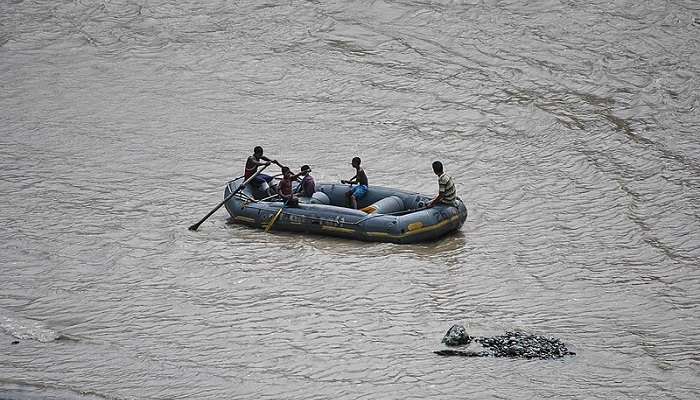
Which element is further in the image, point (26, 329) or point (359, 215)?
point (359, 215)

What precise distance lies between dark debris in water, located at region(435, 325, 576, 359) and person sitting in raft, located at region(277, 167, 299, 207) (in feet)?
12.0

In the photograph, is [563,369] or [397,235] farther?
[397,235]

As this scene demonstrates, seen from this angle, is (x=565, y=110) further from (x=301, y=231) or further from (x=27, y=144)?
(x=27, y=144)

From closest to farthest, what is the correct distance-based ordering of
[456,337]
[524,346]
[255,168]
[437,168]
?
[524,346]
[456,337]
[437,168]
[255,168]

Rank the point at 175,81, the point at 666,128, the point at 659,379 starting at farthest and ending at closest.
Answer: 1. the point at 175,81
2. the point at 666,128
3. the point at 659,379

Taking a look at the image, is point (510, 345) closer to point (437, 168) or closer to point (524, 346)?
point (524, 346)

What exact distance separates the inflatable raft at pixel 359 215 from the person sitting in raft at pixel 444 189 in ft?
0.22

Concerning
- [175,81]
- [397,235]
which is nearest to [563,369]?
[397,235]

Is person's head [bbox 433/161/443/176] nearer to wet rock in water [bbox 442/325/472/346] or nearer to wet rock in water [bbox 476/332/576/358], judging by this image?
wet rock in water [bbox 442/325/472/346]

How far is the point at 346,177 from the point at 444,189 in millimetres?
3195

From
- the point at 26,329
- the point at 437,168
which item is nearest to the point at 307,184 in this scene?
the point at 437,168

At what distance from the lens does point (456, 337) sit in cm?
1031

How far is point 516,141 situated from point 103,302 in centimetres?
810

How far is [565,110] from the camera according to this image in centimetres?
1825
